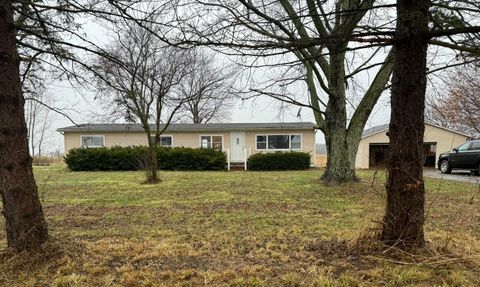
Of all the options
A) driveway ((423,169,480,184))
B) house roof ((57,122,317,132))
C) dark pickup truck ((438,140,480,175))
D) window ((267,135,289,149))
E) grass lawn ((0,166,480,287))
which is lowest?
driveway ((423,169,480,184))

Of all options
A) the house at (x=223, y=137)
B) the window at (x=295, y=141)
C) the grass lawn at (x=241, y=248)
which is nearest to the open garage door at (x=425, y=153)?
the house at (x=223, y=137)

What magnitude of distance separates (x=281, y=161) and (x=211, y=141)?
541 cm

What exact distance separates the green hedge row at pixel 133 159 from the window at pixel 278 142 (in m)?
3.57

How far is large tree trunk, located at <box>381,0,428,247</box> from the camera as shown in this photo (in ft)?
10.8

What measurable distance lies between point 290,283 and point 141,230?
2730mm

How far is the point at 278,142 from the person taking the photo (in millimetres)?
21375

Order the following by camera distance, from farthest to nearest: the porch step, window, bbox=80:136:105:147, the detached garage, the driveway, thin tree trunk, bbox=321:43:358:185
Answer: window, bbox=80:136:105:147, the detached garage, the porch step, the driveway, thin tree trunk, bbox=321:43:358:185

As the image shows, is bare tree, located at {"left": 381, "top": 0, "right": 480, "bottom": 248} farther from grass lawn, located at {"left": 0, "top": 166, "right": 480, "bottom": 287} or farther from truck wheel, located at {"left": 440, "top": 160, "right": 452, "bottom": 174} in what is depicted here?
truck wheel, located at {"left": 440, "top": 160, "right": 452, "bottom": 174}

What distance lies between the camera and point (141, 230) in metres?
4.93

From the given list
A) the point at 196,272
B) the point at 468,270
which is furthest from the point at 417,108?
the point at 196,272

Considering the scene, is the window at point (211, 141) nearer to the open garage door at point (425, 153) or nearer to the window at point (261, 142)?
the window at point (261, 142)

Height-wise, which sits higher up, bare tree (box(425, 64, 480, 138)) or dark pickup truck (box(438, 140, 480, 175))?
bare tree (box(425, 64, 480, 138))

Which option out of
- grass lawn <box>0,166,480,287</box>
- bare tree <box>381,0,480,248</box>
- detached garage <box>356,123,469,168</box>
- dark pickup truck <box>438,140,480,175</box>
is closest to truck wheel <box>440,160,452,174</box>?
dark pickup truck <box>438,140,480,175</box>

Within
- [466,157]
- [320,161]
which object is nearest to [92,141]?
[320,161]
